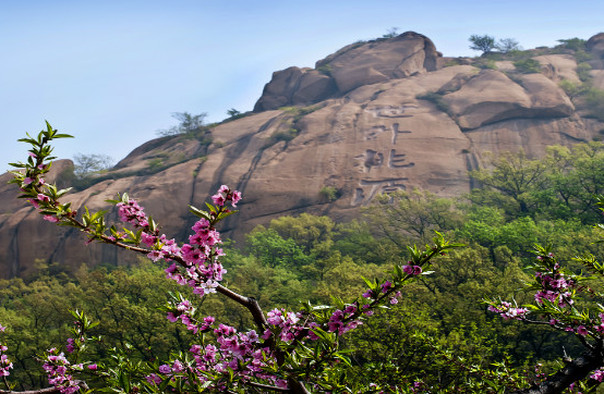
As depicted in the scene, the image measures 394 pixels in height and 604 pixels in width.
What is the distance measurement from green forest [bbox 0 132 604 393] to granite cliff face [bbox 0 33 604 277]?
124 inches

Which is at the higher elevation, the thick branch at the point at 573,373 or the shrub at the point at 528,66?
the shrub at the point at 528,66

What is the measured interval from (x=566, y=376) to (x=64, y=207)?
514cm

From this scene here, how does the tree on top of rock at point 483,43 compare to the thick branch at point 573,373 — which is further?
the tree on top of rock at point 483,43

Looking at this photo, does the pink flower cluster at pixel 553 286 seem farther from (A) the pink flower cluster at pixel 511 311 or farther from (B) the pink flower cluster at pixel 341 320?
(B) the pink flower cluster at pixel 341 320

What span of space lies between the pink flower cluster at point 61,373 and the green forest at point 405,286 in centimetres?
463

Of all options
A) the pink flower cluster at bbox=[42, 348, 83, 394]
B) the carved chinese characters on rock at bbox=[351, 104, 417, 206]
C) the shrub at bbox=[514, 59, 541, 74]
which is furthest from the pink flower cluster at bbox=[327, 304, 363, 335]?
the shrub at bbox=[514, 59, 541, 74]

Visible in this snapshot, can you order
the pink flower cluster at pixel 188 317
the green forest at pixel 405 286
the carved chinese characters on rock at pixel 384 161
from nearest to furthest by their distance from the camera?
1. the pink flower cluster at pixel 188 317
2. the green forest at pixel 405 286
3. the carved chinese characters on rock at pixel 384 161

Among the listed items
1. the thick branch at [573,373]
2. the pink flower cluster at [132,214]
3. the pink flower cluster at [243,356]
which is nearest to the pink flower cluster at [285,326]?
the pink flower cluster at [243,356]

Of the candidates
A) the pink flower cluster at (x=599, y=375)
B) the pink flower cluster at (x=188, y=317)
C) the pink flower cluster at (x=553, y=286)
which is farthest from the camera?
the pink flower cluster at (x=599, y=375)

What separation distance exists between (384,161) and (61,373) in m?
42.6

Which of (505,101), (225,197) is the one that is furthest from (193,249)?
(505,101)

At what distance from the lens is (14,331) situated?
2934 cm

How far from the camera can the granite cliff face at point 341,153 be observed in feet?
150

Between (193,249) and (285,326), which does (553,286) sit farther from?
(193,249)
